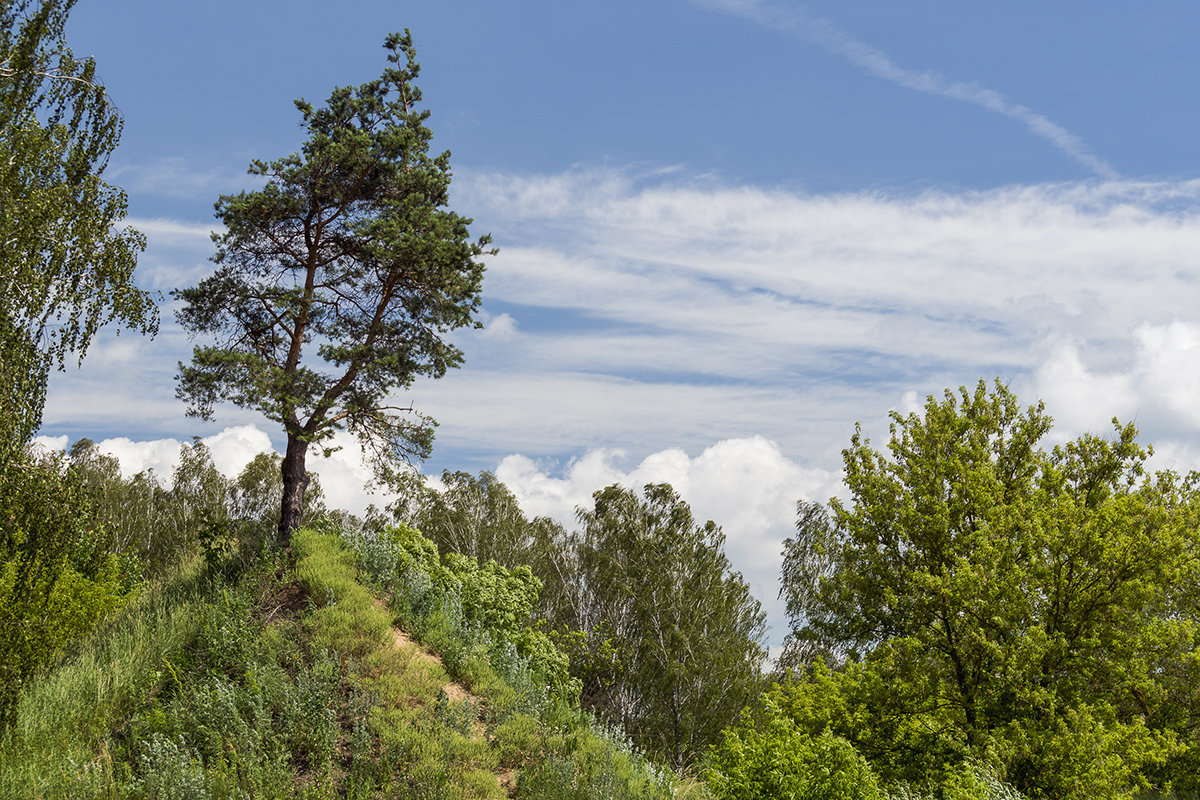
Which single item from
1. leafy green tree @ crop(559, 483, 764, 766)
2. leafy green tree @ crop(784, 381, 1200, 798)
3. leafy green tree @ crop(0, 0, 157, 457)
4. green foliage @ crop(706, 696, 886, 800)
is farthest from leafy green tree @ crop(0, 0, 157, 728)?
leafy green tree @ crop(559, 483, 764, 766)

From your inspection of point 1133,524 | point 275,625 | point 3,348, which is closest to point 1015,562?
point 1133,524

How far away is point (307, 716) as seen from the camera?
362 inches

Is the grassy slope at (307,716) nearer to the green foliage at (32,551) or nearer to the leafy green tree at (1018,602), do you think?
the green foliage at (32,551)

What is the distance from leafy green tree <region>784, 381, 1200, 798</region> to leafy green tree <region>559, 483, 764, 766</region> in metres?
16.2

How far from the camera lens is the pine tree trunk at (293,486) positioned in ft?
56.1

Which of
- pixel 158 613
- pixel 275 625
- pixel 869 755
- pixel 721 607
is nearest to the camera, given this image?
pixel 275 625

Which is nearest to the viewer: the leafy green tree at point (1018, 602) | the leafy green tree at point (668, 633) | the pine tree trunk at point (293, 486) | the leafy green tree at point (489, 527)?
the leafy green tree at point (1018, 602)

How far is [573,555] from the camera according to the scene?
3906cm

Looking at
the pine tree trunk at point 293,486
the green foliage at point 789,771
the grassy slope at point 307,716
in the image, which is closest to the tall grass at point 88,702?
the grassy slope at point 307,716

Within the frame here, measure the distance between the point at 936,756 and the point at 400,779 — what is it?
429 inches

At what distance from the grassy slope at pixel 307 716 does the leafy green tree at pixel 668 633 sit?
21.6 m

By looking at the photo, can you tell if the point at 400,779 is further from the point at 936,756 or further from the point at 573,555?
the point at 573,555

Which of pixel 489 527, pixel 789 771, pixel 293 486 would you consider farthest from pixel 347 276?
pixel 489 527

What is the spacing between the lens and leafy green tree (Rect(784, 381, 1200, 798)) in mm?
13773
